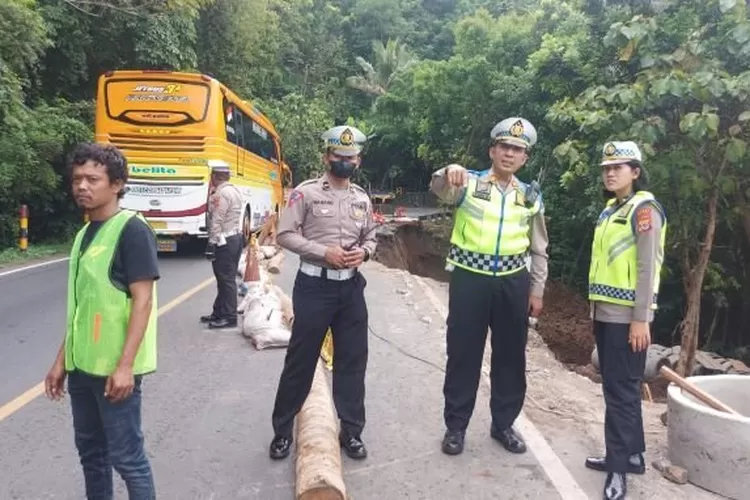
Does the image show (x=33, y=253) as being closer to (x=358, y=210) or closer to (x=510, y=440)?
(x=358, y=210)

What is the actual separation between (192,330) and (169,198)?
21.2 feet

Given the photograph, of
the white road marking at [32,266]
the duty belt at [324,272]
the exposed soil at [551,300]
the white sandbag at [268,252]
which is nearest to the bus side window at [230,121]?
the white sandbag at [268,252]

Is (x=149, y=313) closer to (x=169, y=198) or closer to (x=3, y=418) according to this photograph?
(x=3, y=418)

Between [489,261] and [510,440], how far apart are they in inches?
46.0

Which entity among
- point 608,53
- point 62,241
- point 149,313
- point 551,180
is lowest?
point 62,241

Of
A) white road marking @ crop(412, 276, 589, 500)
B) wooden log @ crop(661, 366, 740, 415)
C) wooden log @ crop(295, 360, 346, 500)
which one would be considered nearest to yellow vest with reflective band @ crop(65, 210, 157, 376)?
wooden log @ crop(295, 360, 346, 500)

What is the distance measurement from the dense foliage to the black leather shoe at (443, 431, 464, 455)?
3.17 metres

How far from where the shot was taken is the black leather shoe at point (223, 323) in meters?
7.83

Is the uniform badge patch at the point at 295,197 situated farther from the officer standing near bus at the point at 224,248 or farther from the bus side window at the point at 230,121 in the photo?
the bus side window at the point at 230,121

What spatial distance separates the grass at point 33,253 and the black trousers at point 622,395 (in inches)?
478

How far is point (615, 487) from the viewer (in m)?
3.87

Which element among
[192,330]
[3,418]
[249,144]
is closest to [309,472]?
[3,418]

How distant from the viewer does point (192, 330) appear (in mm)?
7707

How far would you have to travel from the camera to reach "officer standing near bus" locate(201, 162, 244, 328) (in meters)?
7.77
